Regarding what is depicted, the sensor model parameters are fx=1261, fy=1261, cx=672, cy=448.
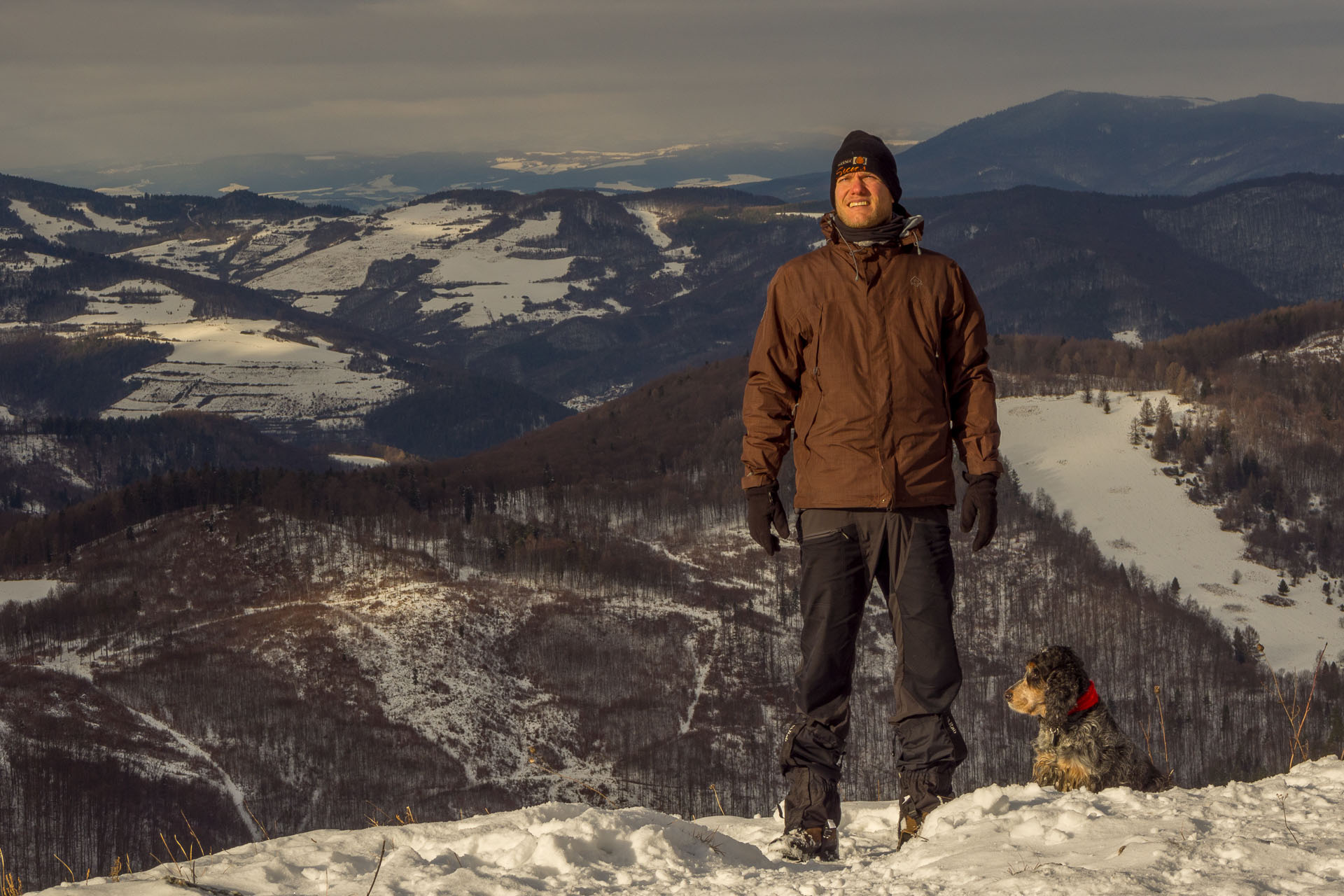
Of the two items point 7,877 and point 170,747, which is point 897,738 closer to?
point 7,877

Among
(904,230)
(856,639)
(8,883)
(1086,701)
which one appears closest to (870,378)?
(904,230)

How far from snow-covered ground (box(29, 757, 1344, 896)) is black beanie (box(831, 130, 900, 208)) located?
557 cm

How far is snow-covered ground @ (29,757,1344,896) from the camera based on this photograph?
8883 millimetres

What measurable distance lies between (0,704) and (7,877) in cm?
19441

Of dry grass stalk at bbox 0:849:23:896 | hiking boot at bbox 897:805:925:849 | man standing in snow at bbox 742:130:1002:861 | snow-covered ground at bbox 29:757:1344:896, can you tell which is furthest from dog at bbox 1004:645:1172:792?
→ dry grass stalk at bbox 0:849:23:896

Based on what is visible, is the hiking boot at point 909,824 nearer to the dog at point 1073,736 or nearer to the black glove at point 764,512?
the dog at point 1073,736

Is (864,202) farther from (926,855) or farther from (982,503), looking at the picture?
(926,855)

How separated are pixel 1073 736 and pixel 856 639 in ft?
9.24

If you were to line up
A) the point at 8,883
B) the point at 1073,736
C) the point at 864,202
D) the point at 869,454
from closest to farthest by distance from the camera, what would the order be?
the point at 8,883 < the point at 869,454 < the point at 864,202 < the point at 1073,736

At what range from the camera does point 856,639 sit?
11.5 m

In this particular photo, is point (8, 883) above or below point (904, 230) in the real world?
below

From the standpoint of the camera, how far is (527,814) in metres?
12.1

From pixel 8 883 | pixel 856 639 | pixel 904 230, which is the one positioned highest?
pixel 904 230

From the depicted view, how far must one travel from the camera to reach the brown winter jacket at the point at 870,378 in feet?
37.1
